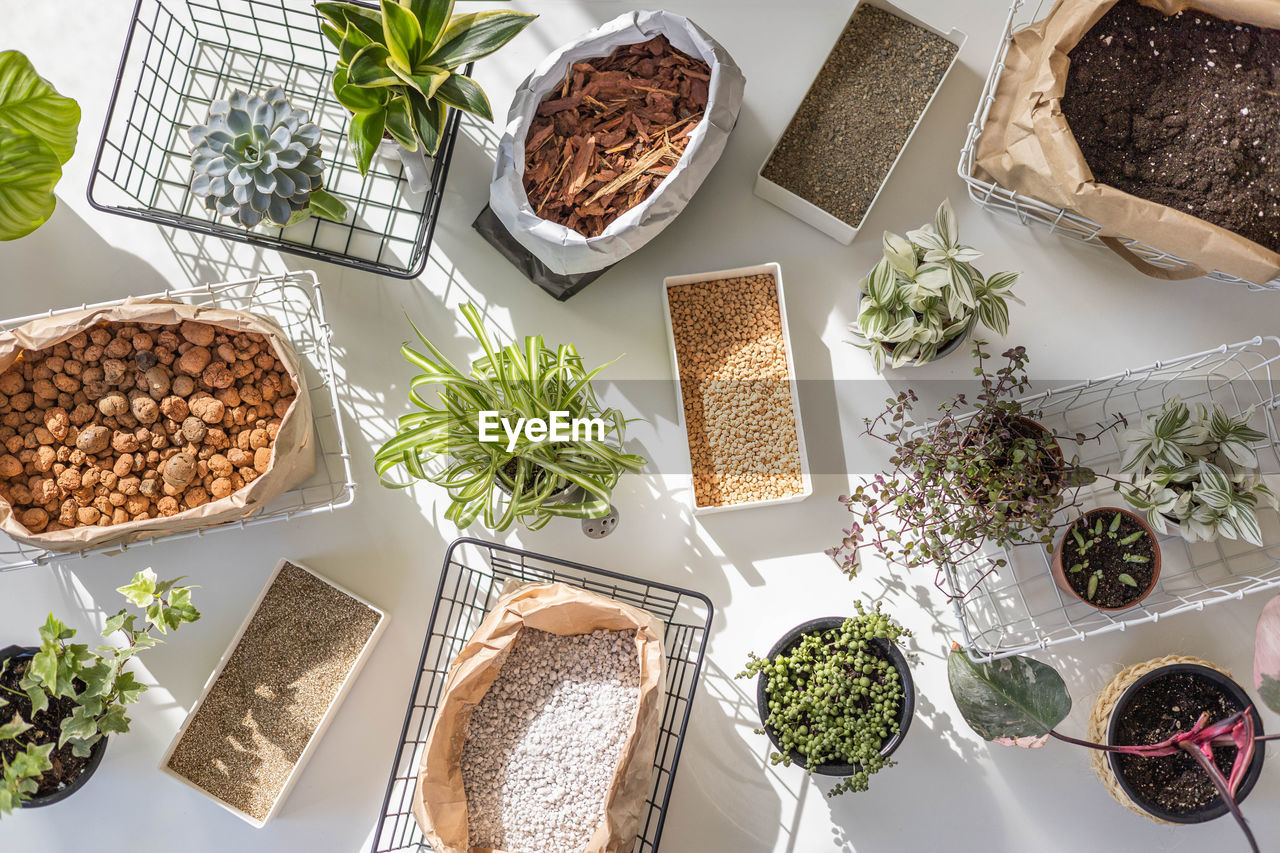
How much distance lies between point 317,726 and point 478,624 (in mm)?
354

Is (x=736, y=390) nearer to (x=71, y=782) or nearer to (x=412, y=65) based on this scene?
(x=412, y=65)

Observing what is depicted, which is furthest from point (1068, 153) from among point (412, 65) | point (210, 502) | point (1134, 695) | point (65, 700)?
point (65, 700)

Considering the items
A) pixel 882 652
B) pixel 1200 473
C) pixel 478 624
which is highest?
pixel 1200 473

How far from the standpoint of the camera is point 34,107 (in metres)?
1.43

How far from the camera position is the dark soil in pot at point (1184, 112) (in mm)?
1532

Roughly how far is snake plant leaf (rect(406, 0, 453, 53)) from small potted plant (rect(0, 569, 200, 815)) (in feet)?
3.15

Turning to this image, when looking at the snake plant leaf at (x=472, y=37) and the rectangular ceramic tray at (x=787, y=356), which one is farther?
the rectangular ceramic tray at (x=787, y=356)

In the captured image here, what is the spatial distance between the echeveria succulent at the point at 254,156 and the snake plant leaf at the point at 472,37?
263 millimetres

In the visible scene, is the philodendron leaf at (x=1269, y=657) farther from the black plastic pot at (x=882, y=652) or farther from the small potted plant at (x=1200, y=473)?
the black plastic pot at (x=882, y=652)

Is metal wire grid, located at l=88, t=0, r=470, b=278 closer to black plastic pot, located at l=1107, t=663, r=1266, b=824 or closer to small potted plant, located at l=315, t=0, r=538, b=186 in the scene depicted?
small potted plant, located at l=315, t=0, r=538, b=186

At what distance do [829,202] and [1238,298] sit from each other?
89 centimetres

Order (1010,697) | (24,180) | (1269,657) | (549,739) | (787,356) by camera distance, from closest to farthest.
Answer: (1269,657)
(24,180)
(1010,697)
(549,739)
(787,356)

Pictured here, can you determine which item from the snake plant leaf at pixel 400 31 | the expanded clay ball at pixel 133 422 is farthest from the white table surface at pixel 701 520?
the snake plant leaf at pixel 400 31

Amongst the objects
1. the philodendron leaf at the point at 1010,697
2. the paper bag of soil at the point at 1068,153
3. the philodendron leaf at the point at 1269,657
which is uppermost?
the paper bag of soil at the point at 1068,153
